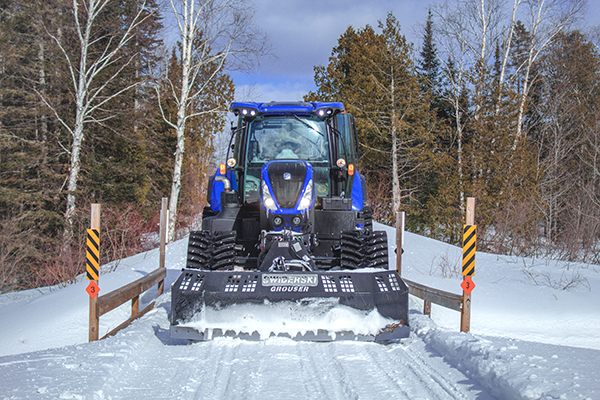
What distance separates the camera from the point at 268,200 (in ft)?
17.9

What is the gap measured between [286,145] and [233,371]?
12.2ft

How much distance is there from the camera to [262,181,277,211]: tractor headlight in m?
5.42

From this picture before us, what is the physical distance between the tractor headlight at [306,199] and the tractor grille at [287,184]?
75 millimetres

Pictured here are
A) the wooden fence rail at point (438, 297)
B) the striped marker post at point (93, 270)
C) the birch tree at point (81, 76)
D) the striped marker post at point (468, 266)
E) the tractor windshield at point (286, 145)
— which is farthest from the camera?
the birch tree at point (81, 76)

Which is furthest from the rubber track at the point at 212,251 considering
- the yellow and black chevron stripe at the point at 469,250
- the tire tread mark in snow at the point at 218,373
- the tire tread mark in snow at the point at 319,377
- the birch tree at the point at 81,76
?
the birch tree at the point at 81,76

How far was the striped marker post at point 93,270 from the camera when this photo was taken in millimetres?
4617

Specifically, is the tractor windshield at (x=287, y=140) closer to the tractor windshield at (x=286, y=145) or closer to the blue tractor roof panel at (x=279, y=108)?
the tractor windshield at (x=286, y=145)

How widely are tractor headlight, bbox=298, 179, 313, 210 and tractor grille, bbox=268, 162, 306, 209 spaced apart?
7cm

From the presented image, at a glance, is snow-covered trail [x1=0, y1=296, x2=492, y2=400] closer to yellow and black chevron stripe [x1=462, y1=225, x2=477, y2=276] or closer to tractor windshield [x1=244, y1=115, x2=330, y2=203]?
yellow and black chevron stripe [x1=462, y1=225, x2=477, y2=276]

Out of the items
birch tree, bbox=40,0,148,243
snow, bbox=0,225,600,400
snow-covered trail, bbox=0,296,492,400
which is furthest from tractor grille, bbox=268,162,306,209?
birch tree, bbox=40,0,148,243

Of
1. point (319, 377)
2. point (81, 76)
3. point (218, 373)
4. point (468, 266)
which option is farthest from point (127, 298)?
point (81, 76)

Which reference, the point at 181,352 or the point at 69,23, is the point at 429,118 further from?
the point at 181,352

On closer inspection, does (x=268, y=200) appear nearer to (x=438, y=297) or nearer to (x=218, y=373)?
(x=218, y=373)

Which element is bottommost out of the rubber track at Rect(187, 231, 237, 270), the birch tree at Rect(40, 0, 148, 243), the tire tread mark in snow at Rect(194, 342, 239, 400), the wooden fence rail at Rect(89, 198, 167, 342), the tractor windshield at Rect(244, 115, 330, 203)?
the tire tread mark in snow at Rect(194, 342, 239, 400)
